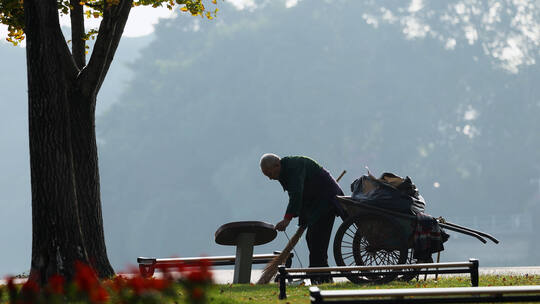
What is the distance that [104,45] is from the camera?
1002 centimetres

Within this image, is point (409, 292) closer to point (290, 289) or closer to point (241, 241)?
point (290, 289)

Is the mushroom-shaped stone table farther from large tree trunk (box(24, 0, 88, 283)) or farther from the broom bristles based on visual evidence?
large tree trunk (box(24, 0, 88, 283))

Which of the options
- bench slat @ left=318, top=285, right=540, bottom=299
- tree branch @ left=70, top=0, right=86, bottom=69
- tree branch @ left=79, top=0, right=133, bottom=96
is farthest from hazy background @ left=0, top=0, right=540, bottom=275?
bench slat @ left=318, top=285, right=540, bottom=299

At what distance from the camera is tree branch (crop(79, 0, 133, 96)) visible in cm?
1002

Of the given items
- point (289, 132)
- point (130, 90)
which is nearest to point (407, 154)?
point (289, 132)

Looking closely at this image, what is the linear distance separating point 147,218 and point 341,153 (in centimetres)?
2362

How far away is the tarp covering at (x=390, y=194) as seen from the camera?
10156 millimetres

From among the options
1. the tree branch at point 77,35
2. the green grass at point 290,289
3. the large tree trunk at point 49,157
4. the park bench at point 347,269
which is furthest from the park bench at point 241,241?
the tree branch at point 77,35

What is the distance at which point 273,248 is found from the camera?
91.0 m

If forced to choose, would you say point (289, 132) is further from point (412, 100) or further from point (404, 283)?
point (404, 283)

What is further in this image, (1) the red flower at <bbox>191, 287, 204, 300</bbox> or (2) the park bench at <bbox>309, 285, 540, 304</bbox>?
(2) the park bench at <bbox>309, 285, 540, 304</bbox>

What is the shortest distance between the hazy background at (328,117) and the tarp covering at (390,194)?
242 ft

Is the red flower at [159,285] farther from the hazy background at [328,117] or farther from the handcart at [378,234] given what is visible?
the hazy background at [328,117]

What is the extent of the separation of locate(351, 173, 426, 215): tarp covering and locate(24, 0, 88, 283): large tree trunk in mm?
3470
